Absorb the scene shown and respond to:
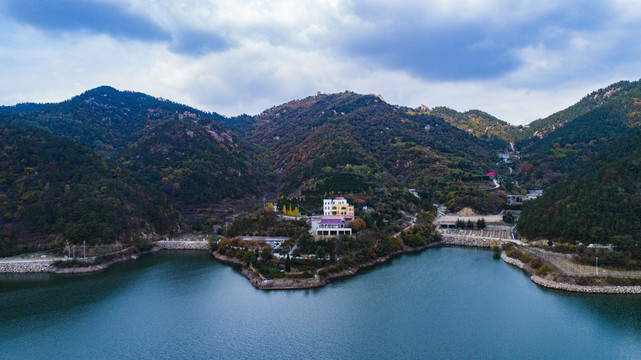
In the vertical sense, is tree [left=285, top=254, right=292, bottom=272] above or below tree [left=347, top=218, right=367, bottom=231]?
below

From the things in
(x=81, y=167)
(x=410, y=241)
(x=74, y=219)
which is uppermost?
(x=81, y=167)

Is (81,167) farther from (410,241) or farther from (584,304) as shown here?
(584,304)

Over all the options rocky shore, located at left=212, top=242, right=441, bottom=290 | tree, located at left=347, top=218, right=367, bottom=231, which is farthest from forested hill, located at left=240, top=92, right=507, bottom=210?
rocky shore, located at left=212, top=242, right=441, bottom=290

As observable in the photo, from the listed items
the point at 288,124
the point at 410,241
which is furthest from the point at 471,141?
the point at 410,241

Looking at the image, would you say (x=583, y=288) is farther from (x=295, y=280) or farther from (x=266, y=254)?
(x=266, y=254)

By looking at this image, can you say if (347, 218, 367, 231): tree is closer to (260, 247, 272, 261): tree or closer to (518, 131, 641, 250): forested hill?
(260, 247, 272, 261): tree

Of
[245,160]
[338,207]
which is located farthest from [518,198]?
[245,160]
